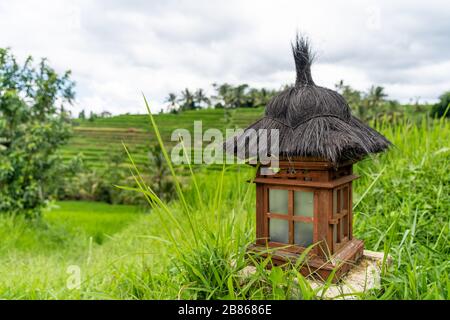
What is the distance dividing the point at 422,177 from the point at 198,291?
8.15ft

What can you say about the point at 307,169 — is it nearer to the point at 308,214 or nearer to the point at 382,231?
the point at 308,214

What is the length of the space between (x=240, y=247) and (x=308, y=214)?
0.43 metres

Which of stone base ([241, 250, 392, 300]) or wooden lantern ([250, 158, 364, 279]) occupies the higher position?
wooden lantern ([250, 158, 364, 279])

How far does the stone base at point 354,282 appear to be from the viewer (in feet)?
4.54

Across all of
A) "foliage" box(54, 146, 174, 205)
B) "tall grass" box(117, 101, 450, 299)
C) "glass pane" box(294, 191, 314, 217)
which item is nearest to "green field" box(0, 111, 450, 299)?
"tall grass" box(117, 101, 450, 299)

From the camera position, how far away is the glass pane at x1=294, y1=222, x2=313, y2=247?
5.02 feet

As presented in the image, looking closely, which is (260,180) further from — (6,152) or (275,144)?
(6,152)

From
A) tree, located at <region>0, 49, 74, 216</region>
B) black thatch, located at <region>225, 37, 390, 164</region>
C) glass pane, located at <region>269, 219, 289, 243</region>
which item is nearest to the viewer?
black thatch, located at <region>225, 37, 390, 164</region>

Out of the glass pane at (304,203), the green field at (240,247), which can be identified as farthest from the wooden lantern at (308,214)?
the green field at (240,247)

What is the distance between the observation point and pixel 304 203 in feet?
5.01

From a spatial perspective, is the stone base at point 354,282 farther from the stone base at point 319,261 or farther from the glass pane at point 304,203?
the glass pane at point 304,203

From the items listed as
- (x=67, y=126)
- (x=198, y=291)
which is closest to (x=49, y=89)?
(x=67, y=126)

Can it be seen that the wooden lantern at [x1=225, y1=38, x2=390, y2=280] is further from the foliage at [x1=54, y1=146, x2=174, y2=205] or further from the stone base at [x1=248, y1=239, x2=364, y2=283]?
the foliage at [x1=54, y1=146, x2=174, y2=205]

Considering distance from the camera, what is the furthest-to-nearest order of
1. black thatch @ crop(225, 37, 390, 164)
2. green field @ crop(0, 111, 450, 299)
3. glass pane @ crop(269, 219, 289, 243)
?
glass pane @ crop(269, 219, 289, 243) → green field @ crop(0, 111, 450, 299) → black thatch @ crop(225, 37, 390, 164)
